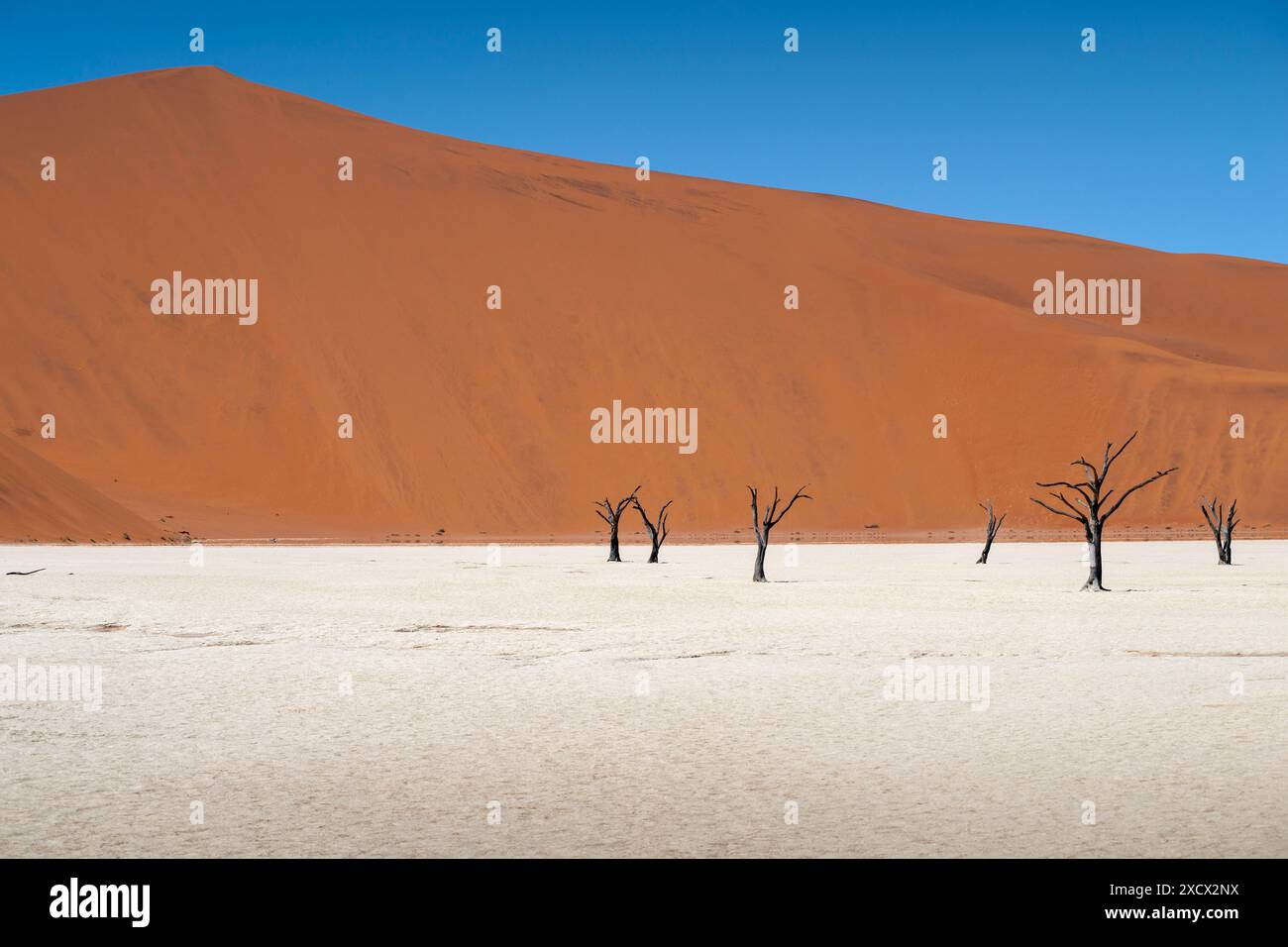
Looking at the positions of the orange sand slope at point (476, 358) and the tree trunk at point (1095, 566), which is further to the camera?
the orange sand slope at point (476, 358)

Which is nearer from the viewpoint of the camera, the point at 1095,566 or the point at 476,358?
the point at 1095,566

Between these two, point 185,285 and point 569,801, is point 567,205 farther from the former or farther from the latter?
point 569,801

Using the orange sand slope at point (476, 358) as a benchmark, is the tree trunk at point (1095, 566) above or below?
below

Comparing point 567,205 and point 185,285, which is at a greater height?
point 567,205

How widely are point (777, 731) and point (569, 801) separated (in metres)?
2.58

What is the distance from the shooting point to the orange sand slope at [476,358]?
204 feet

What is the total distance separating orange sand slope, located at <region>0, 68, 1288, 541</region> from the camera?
6212 cm

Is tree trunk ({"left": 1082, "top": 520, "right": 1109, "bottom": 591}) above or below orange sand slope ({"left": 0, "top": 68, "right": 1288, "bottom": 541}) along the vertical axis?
below

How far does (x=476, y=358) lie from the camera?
236 feet

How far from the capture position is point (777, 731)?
8.77 m

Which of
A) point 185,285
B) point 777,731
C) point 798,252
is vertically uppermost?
point 798,252

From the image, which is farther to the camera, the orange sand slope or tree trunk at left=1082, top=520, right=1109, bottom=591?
the orange sand slope
